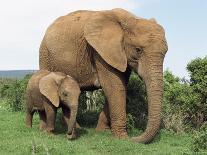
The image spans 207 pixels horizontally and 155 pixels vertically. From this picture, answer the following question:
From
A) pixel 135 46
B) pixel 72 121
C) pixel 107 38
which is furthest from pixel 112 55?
pixel 72 121

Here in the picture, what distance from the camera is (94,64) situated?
45.6 feet

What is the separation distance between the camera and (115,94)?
1317cm

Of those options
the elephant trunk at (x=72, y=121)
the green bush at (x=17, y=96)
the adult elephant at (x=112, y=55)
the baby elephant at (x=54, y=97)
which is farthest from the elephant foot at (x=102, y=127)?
the green bush at (x=17, y=96)

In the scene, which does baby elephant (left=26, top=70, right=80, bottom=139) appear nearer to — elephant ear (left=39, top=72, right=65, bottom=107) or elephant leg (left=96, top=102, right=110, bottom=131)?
elephant ear (left=39, top=72, right=65, bottom=107)

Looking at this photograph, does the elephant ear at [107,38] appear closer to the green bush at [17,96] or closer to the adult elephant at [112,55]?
the adult elephant at [112,55]

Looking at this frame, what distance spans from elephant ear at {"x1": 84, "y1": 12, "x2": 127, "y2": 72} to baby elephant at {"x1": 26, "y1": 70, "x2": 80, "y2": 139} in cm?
107

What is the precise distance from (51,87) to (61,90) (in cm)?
A: 27

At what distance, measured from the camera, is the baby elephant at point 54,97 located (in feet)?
41.5

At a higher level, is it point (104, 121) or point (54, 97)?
point (54, 97)

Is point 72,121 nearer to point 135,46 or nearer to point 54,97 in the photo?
point 54,97

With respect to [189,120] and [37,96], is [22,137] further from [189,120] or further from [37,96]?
[189,120]

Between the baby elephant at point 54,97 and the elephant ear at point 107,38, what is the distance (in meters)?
1.07

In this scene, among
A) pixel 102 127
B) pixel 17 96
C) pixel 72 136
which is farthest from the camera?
pixel 17 96

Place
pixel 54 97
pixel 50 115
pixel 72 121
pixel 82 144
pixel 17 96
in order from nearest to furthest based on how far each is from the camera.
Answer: pixel 82 144 → pixel 72 121 → pixel 54 97 → pixel 50 115 → pixel 17 96
